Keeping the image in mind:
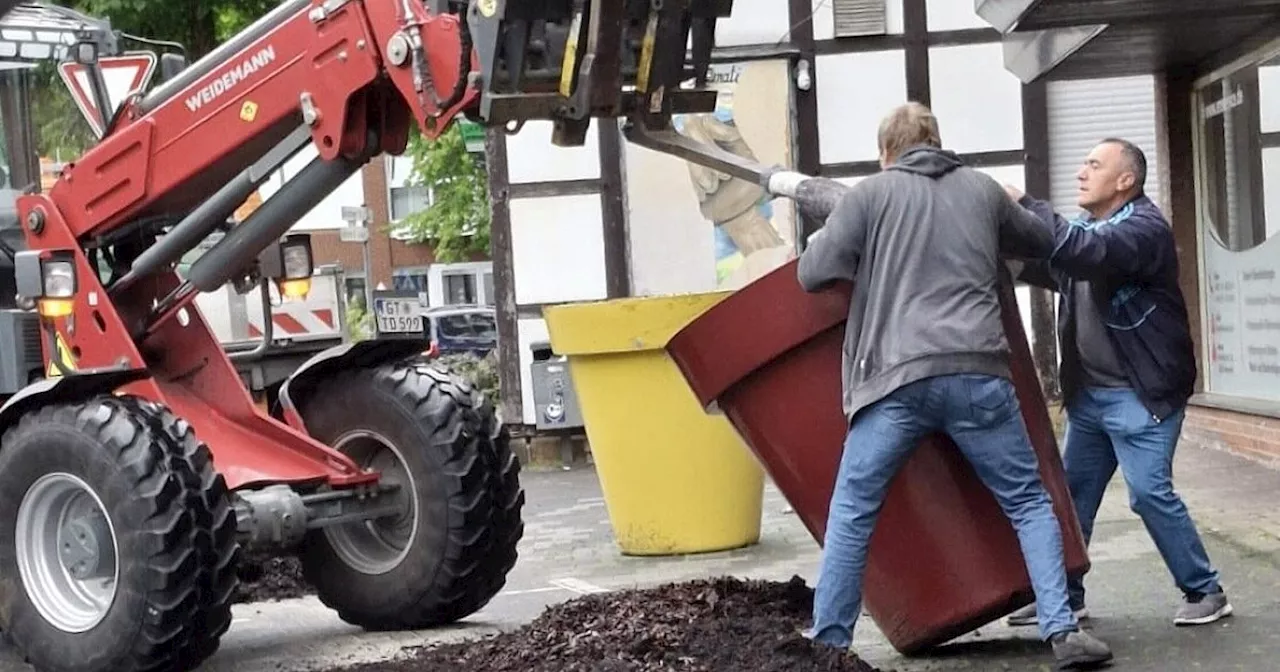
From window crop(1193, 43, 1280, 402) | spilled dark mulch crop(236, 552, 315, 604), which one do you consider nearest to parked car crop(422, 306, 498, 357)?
window crop(1193, 43, 1280, 402)

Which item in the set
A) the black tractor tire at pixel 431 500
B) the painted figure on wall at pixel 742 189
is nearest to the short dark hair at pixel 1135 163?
the black tractor tire at pixel 431 500

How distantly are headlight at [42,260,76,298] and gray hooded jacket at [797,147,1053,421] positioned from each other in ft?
9.40

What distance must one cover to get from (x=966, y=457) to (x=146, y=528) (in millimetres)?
2650

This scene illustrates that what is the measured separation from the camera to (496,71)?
5.98m

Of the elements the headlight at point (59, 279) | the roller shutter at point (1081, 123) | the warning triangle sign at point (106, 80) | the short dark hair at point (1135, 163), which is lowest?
the headlight at point (59, 279)

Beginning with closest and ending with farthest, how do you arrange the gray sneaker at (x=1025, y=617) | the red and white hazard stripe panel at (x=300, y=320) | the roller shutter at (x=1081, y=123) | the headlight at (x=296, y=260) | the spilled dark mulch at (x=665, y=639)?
the spilled dark mulch at (x=665, y=639)
the gray sneaker at (x=1025, y=617)
the headlight at (x=296, y=260)
the red and white hazard stripe panel at (x=300, y=320)
the roller shutter at (x=1081, y=123)

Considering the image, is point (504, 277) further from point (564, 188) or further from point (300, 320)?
point (300, 320)

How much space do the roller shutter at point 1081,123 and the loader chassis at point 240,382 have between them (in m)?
8.14

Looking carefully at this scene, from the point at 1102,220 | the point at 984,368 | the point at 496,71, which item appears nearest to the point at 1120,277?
the point at 1102,220

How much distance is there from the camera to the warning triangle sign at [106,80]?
28.4 feet

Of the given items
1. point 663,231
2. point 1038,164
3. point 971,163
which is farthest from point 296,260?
point 1038,164

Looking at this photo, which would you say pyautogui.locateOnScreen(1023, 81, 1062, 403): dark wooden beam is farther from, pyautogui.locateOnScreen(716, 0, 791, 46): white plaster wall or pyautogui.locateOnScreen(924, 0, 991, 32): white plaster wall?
pyautogui.locateOnScreen(716, 0, 791, 46): white plaster wall

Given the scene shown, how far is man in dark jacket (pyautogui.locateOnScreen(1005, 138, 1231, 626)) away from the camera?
603 centimetres

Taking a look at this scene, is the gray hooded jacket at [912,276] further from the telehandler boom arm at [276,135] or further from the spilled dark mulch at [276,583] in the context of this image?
the spilled dark mulch at [276,583]
